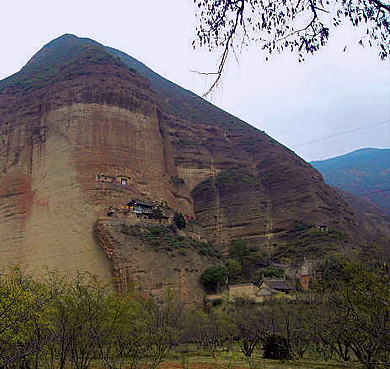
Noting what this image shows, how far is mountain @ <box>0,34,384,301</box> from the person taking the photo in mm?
44844

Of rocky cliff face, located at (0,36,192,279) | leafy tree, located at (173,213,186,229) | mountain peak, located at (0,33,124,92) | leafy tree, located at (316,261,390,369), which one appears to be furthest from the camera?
mountain peak, located at (0,33,124,92)

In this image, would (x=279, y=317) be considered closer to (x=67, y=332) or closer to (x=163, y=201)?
(x=67, y=332)

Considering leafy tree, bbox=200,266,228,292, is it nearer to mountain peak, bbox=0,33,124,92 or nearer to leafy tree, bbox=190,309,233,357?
leafy tree, bbox=190,309,233,357

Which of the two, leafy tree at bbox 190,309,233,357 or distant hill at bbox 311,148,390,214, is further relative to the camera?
distant hill at bbox 311,148,390,214

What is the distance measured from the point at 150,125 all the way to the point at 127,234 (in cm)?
2191

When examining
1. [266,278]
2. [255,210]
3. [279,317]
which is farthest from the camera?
[255,210]

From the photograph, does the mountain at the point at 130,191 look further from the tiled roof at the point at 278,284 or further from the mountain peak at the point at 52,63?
the tiled roof at the point at 278,284

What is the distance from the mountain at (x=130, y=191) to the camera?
4484cm

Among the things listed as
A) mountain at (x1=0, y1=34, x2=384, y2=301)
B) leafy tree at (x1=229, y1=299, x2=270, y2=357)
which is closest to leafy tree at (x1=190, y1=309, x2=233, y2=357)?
leafy tree at (x1=229, y1=299, x2=270, y2=357)

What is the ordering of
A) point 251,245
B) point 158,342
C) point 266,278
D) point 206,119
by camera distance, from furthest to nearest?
point 206,119
point 251,245
point 266,278
point 158,342

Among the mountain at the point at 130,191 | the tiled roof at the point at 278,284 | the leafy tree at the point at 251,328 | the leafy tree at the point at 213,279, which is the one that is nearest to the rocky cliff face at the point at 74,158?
the mountain at the point at 130,191

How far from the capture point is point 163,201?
189ft

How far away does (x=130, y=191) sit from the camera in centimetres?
5253

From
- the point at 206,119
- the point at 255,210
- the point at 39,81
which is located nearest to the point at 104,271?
the point at 255,210
